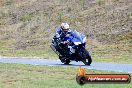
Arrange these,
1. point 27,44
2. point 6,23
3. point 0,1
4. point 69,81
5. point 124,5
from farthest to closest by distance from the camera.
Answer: point 0,1, point 6,23, point 124,5, point 27,44, point 69,81

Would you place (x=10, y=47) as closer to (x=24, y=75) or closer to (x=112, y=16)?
(x=112, y=16)

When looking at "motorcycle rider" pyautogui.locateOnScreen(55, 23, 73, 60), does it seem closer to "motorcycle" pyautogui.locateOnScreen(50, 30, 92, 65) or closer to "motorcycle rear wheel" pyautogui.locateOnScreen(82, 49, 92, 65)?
"motorcycle" pyautogui.locateOnScreen(50, 30, 92, 65)

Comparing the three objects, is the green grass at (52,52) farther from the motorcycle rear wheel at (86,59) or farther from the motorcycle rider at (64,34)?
the motorcycle rear wheel at (86,59)

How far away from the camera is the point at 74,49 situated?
23.0 meters

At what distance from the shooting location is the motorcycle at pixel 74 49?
73.5 ft

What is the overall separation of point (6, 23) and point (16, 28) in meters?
2.23

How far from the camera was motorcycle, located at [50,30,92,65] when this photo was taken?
882 inches

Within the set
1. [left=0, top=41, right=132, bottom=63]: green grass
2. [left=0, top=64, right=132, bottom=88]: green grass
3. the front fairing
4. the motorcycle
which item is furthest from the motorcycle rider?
[left=0, top=41, right=132, bottom=63]: green grass

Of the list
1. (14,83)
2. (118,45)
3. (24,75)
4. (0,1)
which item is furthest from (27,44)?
(14,83)

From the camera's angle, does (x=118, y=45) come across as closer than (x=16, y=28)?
Yes

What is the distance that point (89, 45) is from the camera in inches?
1439

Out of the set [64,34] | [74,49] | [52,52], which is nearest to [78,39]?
[74,49]

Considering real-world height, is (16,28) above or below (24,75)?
below

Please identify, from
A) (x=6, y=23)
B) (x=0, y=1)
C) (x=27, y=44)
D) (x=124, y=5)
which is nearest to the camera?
(x=27, y=44)
